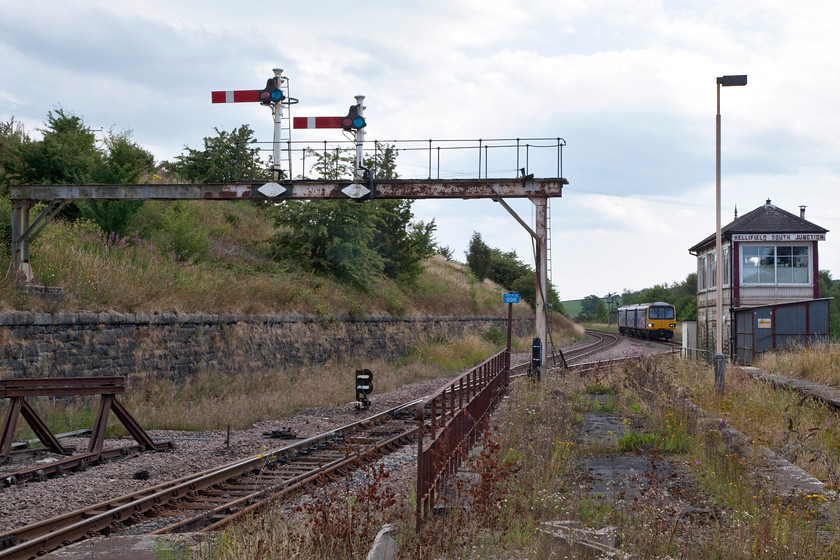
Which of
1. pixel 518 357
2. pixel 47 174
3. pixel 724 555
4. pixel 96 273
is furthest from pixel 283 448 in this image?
pixel 518 357

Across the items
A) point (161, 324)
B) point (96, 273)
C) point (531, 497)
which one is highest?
point (96, 273)

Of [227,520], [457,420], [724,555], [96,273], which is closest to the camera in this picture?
[724,555]

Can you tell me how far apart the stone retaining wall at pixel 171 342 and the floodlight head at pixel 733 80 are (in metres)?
12.8

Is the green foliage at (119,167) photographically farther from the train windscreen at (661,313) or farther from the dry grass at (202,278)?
the train windscreen at (661,313)

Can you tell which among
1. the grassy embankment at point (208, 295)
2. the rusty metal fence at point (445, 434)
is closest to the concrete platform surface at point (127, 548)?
the rusty metal fence at point (445, 434)

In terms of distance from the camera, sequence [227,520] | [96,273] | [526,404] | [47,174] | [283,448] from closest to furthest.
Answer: [227,520]
[283,448]
[526,404]
[96,273]
[47,174]

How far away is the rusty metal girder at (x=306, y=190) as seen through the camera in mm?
17641

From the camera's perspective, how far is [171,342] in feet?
56.7

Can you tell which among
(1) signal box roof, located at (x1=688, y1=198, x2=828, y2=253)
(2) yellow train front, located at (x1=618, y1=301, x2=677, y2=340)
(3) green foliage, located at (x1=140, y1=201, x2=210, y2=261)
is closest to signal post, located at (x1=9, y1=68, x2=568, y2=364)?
(3) green foliage, located at (x1=140, y1=201, x2=210, y2=261)

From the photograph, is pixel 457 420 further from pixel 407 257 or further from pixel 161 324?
pixel 407 257

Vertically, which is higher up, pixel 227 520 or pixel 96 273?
pixel 96 273

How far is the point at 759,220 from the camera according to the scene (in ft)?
109

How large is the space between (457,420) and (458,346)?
22.7 m

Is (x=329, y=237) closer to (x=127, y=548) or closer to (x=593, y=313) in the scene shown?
(x=127, y=548)
